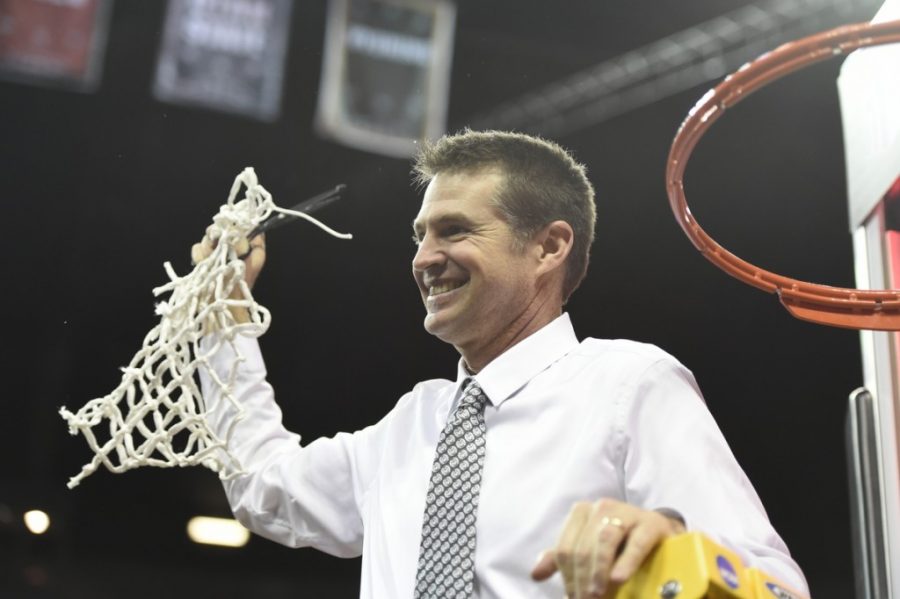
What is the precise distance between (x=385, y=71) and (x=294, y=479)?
1446 mm

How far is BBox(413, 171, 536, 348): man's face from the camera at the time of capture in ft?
4.82

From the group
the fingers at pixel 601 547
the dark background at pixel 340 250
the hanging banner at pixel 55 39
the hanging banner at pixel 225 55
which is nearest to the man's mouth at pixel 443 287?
the fingers at pixel 601 547

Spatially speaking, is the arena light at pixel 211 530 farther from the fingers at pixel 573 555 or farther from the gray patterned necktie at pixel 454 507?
the fingers at pixel 573 555

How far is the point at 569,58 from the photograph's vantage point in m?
2.70

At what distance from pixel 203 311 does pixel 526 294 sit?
47cm

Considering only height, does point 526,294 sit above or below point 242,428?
above

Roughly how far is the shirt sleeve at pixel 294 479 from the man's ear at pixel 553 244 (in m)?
0.33

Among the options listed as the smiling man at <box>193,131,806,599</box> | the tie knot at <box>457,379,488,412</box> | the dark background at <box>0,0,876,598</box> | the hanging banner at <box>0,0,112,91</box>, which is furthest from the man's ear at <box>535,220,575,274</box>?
the hanging banner at <box>0,0,112,91</box>

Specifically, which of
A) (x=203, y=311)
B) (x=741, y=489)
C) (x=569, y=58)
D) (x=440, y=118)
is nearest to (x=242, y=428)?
(x=203, y=311)

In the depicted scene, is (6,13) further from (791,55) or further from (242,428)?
(791,55)

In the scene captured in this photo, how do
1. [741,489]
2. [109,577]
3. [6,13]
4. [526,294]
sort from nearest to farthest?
1. [741,489]
2. [526,294]
3. [6,13]
4. [109,577]

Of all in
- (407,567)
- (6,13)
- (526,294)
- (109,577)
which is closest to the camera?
(407,567)

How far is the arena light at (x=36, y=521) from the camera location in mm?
2727

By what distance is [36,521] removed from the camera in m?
2.76
